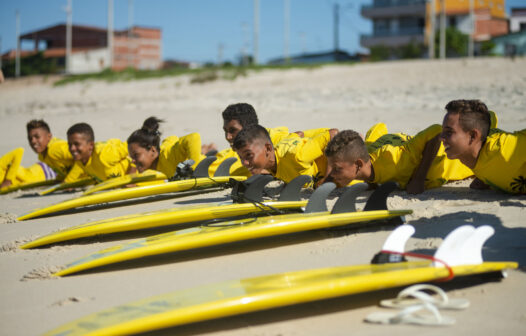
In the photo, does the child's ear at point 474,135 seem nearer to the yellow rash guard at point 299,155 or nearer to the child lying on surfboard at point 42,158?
the yellow rash guard at point 299,155

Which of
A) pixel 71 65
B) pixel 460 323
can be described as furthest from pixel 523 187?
pixel 71 65

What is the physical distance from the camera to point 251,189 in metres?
4.61

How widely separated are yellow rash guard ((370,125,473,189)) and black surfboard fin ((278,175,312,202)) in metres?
0.69

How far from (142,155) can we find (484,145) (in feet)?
12.9

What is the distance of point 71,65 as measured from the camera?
44312mm

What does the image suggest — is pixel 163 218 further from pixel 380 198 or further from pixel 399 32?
pixel 399 32

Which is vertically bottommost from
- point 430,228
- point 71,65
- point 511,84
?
point 430,228

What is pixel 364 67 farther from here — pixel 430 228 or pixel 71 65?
pixel 71 65

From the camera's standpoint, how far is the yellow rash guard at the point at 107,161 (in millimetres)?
7391

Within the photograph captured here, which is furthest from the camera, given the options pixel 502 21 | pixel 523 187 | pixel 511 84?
pixel 502 21

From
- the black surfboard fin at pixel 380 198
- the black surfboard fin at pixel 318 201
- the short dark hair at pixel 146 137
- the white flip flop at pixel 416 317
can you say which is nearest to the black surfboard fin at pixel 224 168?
the short dark hair at pixel 146 137

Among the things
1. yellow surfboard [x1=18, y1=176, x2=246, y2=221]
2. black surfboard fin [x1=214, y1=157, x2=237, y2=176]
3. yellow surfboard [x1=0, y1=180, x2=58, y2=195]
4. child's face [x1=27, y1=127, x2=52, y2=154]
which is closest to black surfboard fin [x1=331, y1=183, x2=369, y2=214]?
yellow surfboard [x1=18, y1=176, x2=246, y2=221]

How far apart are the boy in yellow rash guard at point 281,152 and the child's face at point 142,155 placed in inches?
76.8

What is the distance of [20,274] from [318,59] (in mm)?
52905
